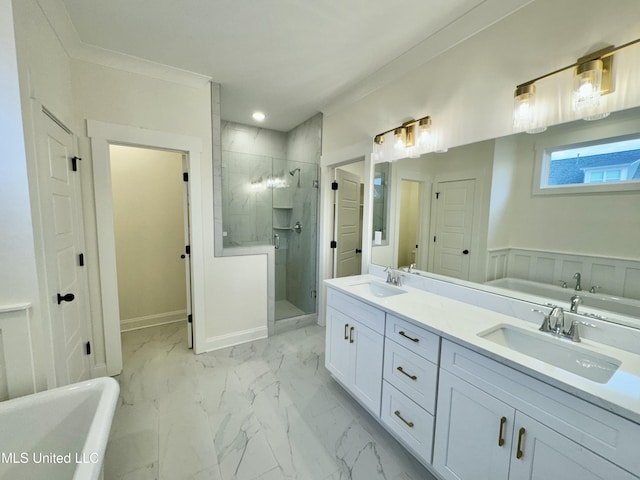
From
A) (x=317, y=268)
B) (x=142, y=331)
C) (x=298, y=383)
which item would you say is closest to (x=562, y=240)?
(x=298, y=383)

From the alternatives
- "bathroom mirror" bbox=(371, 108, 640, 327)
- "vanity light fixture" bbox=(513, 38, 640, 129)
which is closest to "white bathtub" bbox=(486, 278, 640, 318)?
"bathroom mirror" bbox=(371, 108, 640, 327)

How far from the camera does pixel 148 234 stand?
328 cm

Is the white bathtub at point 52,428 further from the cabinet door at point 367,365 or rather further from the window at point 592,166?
the window at point 592,166

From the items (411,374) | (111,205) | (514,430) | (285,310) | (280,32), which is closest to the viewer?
(514,430)

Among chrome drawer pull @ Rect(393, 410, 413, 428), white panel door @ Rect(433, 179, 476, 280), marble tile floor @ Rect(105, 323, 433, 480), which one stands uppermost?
white panel door @ Rect(433, 179, 476, 280)

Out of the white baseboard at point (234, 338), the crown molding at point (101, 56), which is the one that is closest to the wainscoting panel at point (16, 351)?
the white baseboard at point (234, 338)

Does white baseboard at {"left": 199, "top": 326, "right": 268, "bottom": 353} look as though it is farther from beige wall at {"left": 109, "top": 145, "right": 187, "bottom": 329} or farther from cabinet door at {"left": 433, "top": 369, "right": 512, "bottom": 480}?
cabinet door at {"left": 433, "top": 369, "right": 512, "bottom": 480}

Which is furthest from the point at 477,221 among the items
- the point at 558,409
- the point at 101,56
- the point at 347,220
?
the point at 101,56

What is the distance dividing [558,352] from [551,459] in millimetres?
493

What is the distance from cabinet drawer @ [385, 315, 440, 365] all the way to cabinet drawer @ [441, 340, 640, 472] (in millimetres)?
123

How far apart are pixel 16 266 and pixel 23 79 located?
88 cm

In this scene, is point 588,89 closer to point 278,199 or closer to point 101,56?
point 278,199

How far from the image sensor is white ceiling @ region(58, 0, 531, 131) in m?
1.61

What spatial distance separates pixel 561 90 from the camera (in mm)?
1321
